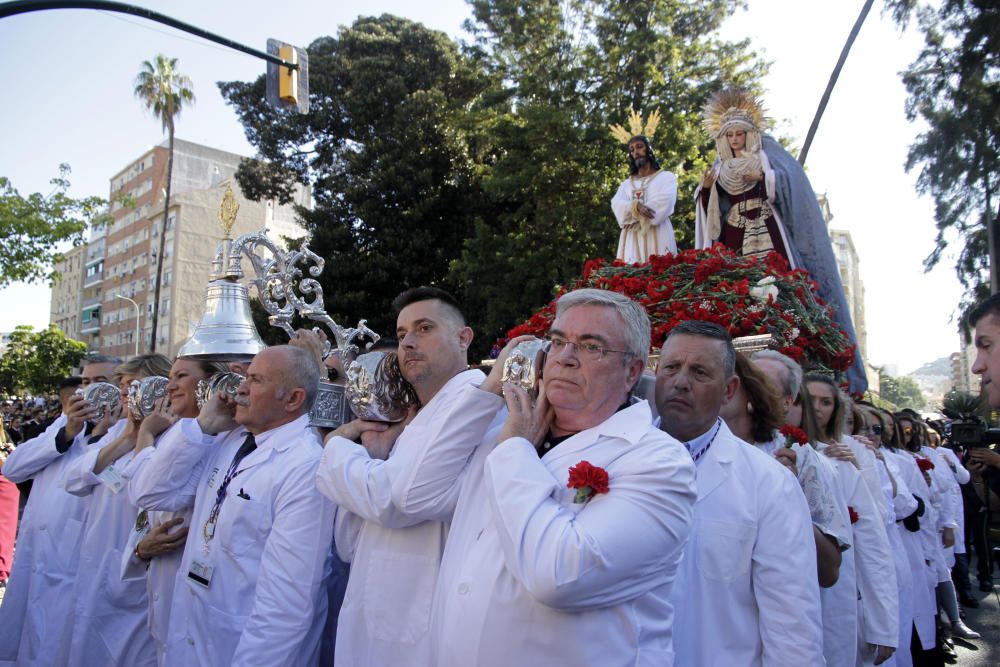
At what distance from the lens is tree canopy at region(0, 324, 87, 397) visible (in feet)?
130

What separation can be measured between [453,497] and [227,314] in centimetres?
207

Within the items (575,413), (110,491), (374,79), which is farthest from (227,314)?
(374,79)

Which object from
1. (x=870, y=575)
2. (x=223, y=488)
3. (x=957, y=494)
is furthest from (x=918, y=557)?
(x=223, y=488)

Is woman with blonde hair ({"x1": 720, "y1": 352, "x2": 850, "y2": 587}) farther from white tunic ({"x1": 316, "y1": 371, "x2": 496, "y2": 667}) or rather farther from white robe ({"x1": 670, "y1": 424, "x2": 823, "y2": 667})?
white tunic ({"x1": 316, "y1": 371, "x2": 496, "y2": 667})

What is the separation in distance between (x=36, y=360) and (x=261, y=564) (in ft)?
141

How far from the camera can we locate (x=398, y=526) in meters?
2.85

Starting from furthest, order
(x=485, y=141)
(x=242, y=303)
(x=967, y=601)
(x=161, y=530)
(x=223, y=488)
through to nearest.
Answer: (x=485, y=141), (x=967, y=601), (x=242, y=303), (x=161, y=530), (x=223, y=488)

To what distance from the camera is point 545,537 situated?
211cm

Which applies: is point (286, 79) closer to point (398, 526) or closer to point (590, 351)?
point (398, 526)

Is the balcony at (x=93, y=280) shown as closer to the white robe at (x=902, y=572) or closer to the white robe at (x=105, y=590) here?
the white robe at (x=105, y=590)

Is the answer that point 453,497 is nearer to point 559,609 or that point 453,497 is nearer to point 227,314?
point 559,609

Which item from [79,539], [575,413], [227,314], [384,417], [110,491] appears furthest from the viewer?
[79,539]

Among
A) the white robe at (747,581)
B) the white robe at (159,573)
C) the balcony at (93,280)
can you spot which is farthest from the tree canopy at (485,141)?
the balcony at (93,280)

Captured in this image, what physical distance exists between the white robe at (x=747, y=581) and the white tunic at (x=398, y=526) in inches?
33.9
